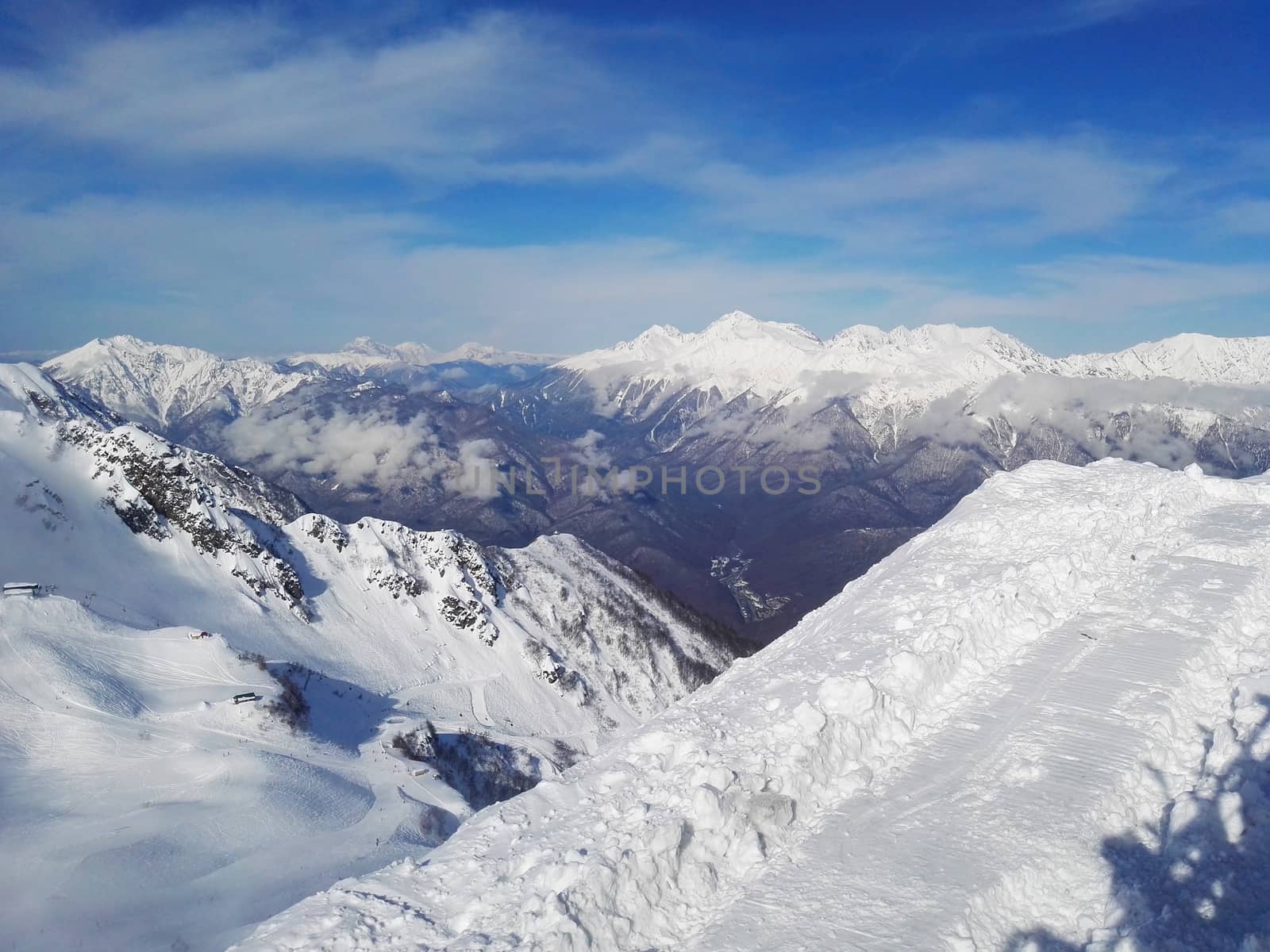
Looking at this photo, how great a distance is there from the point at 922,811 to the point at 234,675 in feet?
149

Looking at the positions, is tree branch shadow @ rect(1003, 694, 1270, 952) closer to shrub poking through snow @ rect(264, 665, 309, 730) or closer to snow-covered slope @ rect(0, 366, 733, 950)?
snow-covered slope @ rect(0, 366, 733, 950)

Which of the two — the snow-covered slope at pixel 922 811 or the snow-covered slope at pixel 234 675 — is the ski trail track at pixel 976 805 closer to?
the snow-covered slope at pixel 922 811

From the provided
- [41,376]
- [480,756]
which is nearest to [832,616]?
[480,756]

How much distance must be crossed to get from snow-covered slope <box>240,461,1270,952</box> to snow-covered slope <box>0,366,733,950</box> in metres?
12.3

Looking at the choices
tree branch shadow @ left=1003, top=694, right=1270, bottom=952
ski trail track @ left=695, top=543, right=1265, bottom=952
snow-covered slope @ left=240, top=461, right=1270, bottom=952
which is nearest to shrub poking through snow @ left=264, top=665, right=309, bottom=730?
snow-covered slope @ left=240, top=461, right=1270, bottom=952

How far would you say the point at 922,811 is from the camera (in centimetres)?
1243

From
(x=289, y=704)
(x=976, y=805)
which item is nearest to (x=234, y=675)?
(x=289, y=704)

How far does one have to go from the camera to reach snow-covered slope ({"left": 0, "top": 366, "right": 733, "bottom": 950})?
→ 75.8 ft

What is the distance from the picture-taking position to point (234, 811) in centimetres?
2777

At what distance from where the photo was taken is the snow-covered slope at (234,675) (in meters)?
23.1

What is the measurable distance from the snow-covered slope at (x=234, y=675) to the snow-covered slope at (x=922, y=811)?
40.3 ft

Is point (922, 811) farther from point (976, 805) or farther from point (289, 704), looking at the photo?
point (289, 704)

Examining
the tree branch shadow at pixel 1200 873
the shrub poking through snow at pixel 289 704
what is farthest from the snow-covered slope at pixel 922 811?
the shrub poking through snow at pixel 289 704

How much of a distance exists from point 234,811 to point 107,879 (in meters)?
6.55
